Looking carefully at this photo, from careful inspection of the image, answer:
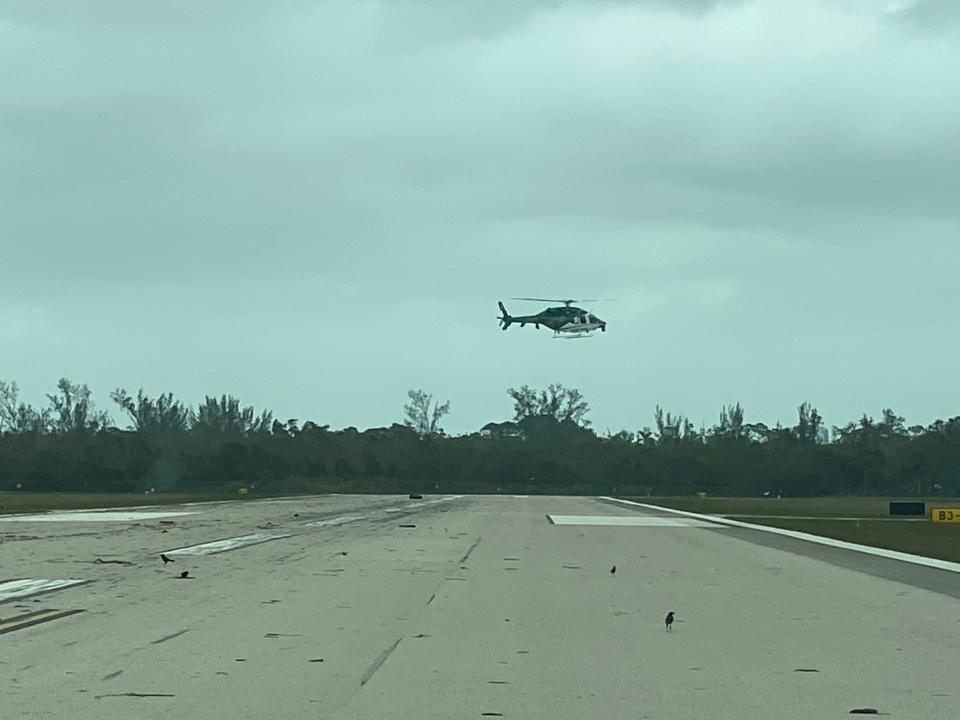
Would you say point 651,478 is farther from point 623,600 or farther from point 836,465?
point 623,600

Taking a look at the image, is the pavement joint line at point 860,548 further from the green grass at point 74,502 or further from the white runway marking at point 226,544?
the green grass at point 74,502

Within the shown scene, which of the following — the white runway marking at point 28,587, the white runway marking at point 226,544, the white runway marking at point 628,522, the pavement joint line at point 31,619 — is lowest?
the pavement joint line at point 31,619

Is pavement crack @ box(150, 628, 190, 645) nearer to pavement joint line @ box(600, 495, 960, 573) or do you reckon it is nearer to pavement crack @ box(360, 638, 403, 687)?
pavement crack @ box(360, 638, 403, 687)

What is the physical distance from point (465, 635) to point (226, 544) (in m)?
20.7

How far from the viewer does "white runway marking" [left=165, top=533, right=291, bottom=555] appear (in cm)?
3219

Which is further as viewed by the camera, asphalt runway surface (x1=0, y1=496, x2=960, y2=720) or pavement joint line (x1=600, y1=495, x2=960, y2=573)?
pavement joint line (x1=600, y1=495, x2=960, y2=573)

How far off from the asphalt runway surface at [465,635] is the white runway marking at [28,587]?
81 mm

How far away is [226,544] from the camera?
3584cm

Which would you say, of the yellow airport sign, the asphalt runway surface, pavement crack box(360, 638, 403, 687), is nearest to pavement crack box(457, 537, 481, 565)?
the asphalt runway surface

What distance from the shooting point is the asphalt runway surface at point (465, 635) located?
11562mm

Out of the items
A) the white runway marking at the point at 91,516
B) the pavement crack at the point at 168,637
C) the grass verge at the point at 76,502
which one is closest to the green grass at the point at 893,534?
the pavement crack at the point at 168,637

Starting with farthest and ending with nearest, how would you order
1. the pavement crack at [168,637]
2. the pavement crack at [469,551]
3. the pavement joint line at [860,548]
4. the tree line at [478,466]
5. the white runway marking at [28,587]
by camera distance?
1. the tree line at [478,466]
2. the pavement joint line at [860,548]
3. the pavement crack at [469,551]
4. the white runway marking at [28,587]
5. the pavement crack at [168,637]

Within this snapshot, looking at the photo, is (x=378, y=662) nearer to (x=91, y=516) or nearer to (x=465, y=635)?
(x=465, y=635)

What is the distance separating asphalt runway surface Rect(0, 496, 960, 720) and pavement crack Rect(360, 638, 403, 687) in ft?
0.11
